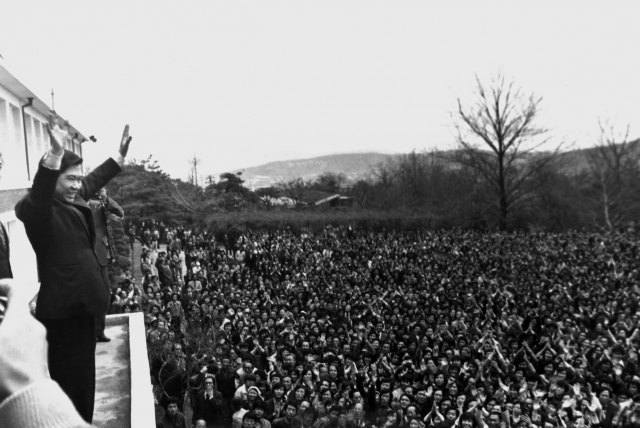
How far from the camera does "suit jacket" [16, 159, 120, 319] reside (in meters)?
2.79

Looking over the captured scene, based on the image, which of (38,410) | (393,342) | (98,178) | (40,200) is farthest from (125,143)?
(393,342)

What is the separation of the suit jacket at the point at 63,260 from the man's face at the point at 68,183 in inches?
1.5

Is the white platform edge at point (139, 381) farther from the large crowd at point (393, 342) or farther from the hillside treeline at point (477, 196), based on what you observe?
the hillside treeline at point (477, 196)

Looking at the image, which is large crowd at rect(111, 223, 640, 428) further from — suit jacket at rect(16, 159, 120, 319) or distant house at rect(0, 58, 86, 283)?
suit jacket at rect(16, 159, 120, 319)

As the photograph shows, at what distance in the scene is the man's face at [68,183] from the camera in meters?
2.93

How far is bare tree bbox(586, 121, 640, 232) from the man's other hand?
3965 centimetres

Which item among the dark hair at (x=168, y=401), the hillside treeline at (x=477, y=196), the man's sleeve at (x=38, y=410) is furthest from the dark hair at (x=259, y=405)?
the hillside treeline at (x=477, y=196)

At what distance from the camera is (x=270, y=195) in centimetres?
4594

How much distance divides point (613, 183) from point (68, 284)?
1773 inches

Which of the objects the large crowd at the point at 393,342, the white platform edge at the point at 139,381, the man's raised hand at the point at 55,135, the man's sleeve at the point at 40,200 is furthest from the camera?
the large crowd at the point at 393,342

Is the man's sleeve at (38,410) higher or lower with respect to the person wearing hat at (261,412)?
higher

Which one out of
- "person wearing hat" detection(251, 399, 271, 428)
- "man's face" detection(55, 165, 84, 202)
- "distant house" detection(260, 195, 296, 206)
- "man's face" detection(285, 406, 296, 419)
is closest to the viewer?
"man's face" detection(55, 165, 84, 202)

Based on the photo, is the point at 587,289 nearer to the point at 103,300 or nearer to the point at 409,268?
the point at 409,268

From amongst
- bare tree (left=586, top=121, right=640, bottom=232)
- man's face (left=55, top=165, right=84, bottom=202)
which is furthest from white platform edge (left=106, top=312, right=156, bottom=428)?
bare tree (left=586, top=121, right=640, bottom=232)
